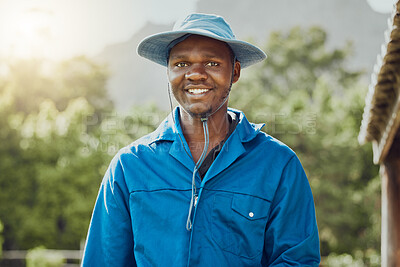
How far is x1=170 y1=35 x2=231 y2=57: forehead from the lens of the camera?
6.38 ft

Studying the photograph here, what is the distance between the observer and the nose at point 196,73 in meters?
1.91

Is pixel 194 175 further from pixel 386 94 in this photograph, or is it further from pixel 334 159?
pixel 334 159

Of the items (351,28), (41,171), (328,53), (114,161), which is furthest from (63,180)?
(351,28)

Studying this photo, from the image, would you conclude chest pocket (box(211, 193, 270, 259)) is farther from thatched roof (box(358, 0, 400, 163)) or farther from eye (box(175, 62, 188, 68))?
thatched roof (box(358, 0, 400, 163))

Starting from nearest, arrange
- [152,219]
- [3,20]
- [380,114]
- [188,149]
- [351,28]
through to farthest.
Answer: [152,219] → [188,149] → [380,114] → [3,20] → [351,28]

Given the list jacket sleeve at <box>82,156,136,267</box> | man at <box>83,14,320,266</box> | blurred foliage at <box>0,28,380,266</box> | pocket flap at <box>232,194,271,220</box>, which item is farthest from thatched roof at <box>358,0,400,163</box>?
blurred foliage at <box>0,28,380,266</box>

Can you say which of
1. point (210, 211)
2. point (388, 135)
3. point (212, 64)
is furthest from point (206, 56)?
point (388, 135)

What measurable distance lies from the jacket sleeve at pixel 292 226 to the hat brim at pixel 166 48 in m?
0.46

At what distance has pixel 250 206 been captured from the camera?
6.06ft

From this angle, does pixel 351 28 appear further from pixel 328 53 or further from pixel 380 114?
pixel 380 114

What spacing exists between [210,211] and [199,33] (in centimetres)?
62

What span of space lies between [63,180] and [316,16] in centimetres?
5222

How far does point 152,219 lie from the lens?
1874 mm

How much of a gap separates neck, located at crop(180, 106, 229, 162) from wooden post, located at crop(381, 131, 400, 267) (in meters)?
3.89
